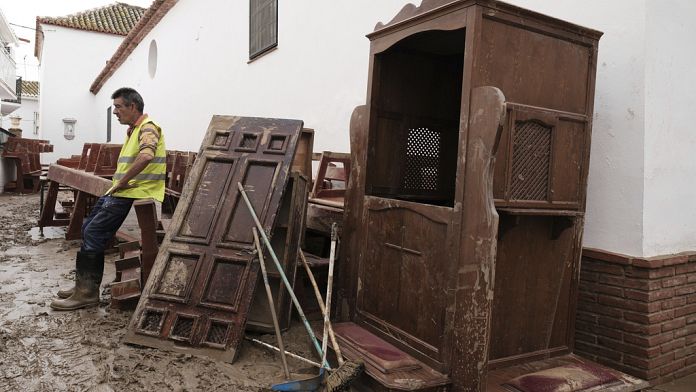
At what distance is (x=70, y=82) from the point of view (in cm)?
2541

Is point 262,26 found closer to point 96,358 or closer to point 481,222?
point 96,358

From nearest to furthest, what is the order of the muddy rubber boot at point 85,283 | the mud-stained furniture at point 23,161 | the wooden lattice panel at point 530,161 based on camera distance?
the wooden lattice panel at point 530,161, the muddy rubber boot at point 85,283, the mud-stained furniture at point 23,161

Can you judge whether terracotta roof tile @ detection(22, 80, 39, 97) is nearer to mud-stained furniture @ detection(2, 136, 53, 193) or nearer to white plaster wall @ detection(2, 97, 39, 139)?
white plaster wall @ detection(2, 97, 39, 139)

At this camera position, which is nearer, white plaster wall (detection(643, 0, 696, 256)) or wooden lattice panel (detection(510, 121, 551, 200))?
wooden lattice panel (detection(510, 121, 551, 200))

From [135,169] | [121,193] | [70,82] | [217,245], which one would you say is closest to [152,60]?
[70,82]

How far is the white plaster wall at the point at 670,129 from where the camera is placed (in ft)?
11.1

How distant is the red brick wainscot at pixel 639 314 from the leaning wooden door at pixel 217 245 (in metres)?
2.41

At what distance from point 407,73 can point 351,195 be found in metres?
1.13

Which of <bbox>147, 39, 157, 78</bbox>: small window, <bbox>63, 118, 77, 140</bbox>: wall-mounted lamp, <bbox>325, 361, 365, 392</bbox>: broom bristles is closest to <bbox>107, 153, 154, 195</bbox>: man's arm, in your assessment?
A: <bbox>325, 361, 365, 392</bbox>: broom bristles

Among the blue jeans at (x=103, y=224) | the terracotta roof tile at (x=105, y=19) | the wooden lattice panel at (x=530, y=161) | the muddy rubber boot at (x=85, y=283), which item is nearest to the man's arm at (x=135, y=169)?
the blue jeans at (x=103, y=224)

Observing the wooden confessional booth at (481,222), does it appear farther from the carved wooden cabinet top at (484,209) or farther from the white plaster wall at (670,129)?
the white plaster wall at (670,129)

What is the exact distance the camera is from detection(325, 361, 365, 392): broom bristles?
9.32ft

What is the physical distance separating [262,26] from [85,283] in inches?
241

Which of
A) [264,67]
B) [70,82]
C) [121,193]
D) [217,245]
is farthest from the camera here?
[70,82]
